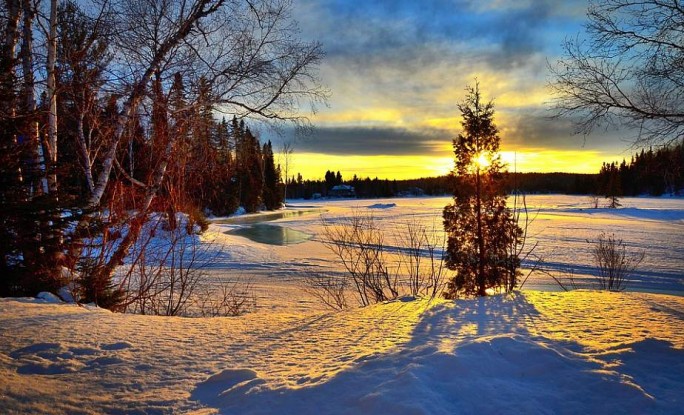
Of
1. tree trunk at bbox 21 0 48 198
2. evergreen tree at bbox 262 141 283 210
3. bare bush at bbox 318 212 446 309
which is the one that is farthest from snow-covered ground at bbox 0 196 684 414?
evergreen tree at bbox 262 141 283 210

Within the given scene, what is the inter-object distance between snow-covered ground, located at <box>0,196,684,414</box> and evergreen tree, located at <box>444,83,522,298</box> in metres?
3.85

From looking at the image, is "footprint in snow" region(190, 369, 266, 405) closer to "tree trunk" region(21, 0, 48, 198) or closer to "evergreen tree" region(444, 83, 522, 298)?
"tree trunk" region(21, 0, 48, 198)

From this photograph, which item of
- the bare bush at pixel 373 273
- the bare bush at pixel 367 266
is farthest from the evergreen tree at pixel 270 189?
the bare bush at pixel 367 266

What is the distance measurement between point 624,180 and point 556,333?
121 meters

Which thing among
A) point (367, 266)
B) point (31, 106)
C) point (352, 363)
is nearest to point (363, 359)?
point (352, 363)

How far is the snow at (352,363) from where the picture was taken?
2.83m

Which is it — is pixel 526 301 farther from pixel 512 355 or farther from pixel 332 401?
pixel 332 401

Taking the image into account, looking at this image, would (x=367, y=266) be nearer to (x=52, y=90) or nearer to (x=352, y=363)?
(x=352, y=363)

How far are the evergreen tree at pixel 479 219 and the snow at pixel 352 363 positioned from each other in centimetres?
468

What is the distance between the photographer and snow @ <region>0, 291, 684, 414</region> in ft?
9.29

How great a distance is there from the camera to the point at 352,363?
3500mm

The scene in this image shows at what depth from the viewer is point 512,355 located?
11.3 feet

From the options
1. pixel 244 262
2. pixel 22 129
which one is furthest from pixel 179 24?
pixel 244 262

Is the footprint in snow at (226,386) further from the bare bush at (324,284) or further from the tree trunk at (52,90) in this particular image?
the bare bush at (324,284)
